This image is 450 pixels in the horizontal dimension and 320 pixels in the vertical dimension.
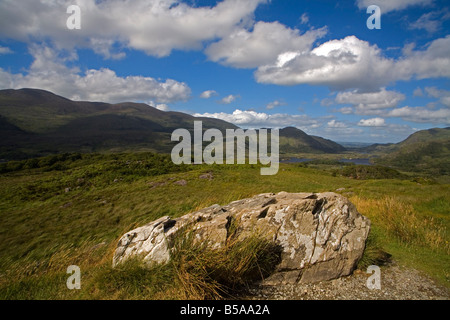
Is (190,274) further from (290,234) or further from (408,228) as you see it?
(408,228)

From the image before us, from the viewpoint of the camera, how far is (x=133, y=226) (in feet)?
42.1

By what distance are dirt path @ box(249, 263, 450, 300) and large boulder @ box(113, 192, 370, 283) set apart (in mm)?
272

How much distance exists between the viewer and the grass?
5195 millimetres

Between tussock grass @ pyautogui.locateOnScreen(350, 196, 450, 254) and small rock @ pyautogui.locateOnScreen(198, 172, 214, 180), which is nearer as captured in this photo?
tussock grass @ pyautogui.locateOnScreen(350, 196, 450, 254)

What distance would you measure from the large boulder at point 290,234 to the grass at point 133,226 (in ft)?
1.49

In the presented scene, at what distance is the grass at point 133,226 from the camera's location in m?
5.20

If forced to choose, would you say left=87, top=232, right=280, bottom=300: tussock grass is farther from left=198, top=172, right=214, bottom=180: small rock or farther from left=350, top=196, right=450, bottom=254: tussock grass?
left=198, top=172, right=214, bottom=180: small rock

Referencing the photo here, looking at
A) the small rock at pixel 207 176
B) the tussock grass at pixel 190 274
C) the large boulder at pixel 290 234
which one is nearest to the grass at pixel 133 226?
the tussock grass at pixel 190 274

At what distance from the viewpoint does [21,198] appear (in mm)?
17141

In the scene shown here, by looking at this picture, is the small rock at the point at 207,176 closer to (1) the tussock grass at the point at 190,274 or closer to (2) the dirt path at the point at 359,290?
(1) the tussock grass at the point at 190,274

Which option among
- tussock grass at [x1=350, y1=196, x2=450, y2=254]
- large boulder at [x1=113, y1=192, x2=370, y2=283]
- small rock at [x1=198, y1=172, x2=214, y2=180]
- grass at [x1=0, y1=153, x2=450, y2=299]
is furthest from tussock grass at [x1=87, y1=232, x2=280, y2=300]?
small rock at [x1=198, y1=172, x2=214, y2=180]

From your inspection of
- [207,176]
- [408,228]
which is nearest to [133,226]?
[207,176]
